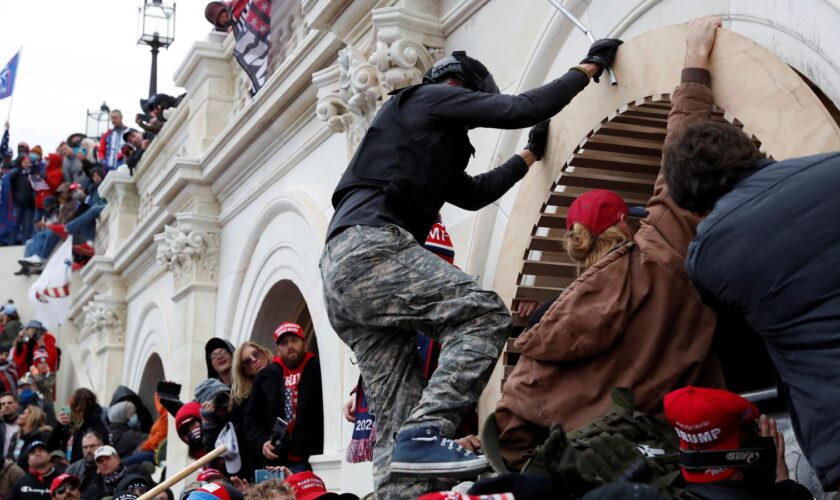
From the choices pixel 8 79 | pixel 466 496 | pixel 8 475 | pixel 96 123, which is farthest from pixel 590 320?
pixel 96 123

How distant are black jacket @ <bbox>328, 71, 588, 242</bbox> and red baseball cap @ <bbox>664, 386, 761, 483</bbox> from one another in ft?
4.47

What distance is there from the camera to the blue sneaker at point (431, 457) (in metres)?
3.79

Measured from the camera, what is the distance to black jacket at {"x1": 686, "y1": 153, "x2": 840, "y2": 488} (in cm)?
299

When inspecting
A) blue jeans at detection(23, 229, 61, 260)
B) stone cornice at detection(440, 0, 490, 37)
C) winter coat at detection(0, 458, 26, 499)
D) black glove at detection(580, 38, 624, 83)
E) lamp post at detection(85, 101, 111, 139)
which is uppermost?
lamp post at detection(85, 101, 111, 139)

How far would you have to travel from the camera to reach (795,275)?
306cm

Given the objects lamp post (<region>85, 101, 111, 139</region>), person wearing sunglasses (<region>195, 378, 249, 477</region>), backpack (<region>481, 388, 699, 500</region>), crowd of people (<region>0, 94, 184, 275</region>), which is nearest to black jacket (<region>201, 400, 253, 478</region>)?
person wearing sunglasses (<region>195, 378, 249, 477</region>)

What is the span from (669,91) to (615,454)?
189 cm

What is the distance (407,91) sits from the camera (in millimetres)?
4723

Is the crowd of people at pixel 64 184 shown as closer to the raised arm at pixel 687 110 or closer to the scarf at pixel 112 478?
the scarf at pixel 112 478

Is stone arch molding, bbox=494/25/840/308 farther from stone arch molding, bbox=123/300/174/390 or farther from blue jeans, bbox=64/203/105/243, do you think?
blue jeans, bbox=64/203/105/243

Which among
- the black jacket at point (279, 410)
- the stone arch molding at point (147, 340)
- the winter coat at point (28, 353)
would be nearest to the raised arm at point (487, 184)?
the black jacket at point (279, 410)

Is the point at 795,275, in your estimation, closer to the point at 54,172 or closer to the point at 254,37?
the point at 254,37

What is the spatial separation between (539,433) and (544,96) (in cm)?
132

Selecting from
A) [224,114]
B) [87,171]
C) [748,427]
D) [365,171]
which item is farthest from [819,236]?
[87,171]
